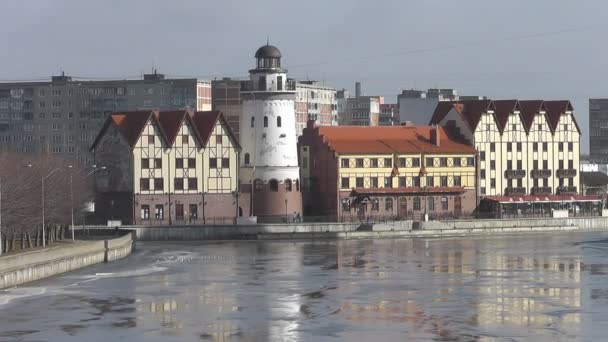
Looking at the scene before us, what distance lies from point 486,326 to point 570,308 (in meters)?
8.46

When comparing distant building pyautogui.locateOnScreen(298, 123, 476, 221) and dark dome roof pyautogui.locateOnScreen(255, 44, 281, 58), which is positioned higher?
dark dome roof pyautogui.locateOnScreen(255, 44, 281, 58)

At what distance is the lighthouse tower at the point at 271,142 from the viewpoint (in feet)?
465

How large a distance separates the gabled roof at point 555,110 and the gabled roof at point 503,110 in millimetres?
3891

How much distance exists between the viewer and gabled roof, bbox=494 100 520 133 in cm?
15825

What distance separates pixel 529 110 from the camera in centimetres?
16050

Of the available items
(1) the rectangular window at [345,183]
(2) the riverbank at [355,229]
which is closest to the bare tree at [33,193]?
(2) the riverbank at [355,229]

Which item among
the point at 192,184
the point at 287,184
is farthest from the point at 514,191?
the point at 192,184

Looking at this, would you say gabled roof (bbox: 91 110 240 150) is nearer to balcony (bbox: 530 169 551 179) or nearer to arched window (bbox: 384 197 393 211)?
arched window (bbox: 384 197 393 211)

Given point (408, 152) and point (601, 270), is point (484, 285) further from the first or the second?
point (408, 152)

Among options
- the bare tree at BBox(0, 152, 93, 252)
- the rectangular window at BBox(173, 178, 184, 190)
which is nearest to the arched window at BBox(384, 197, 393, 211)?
the rectangular window at BBox(173, 178, 184, 190)

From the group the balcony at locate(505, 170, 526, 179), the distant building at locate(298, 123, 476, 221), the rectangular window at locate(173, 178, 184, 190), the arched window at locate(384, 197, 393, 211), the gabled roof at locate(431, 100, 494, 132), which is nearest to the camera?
the rectangular window at locate(173, 178, 184, 190)

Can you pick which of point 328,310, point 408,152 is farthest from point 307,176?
point 328,310

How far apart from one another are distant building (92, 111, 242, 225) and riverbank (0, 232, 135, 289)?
19.0m

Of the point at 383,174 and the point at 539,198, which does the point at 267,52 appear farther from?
the point at 539,198
